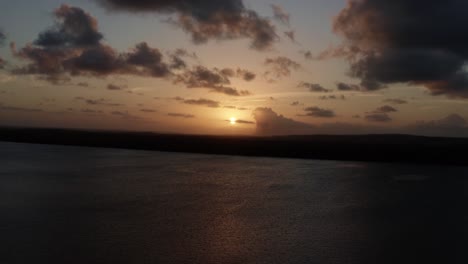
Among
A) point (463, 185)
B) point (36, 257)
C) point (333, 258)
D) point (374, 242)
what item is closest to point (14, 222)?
point (36, 257)

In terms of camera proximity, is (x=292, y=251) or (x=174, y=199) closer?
(x=292, y=251)

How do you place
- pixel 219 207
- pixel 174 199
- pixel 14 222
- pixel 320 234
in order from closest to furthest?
pixel 320 234, pixel 14 222, pixel 219 207, pixel 174 199

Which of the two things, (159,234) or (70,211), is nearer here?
(159,234)

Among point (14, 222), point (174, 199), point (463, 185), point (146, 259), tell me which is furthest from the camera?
point (463, 185)

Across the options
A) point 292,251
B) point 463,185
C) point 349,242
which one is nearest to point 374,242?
point 349,242

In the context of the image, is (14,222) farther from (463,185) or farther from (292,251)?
(463,185)

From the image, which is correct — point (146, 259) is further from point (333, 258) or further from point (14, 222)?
point (14, 222)
